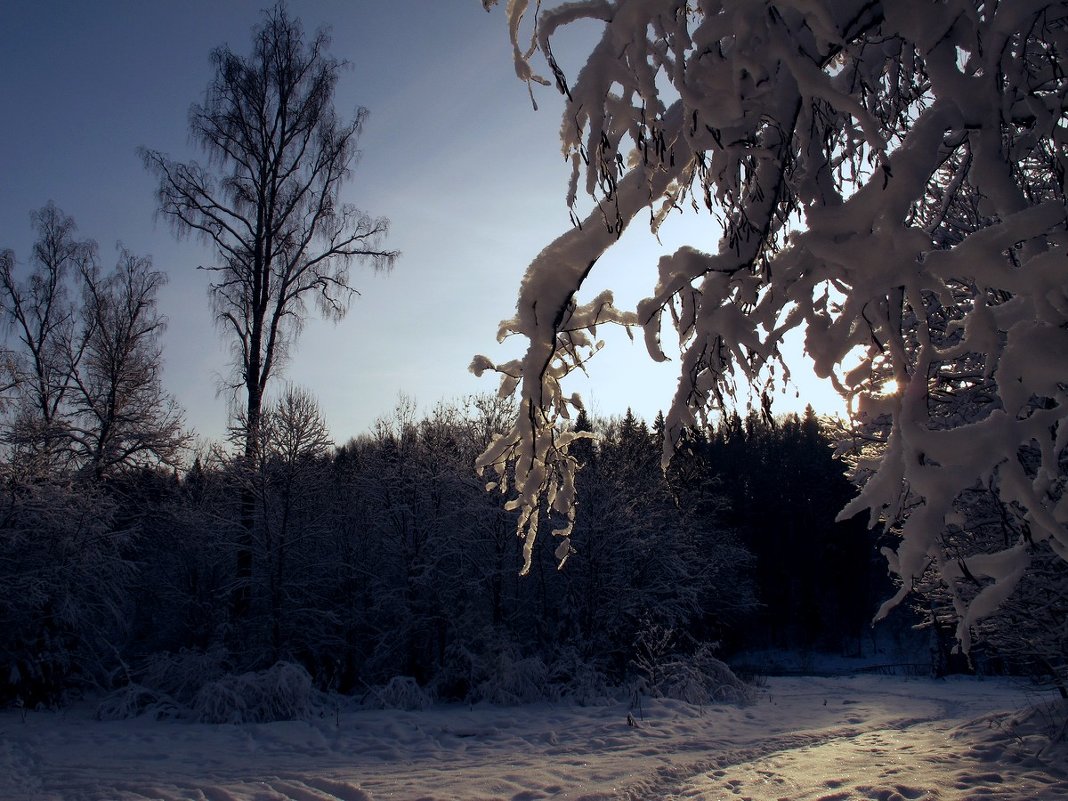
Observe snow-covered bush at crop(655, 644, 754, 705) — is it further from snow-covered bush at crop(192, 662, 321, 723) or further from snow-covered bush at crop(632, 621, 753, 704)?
snow-covered bush at crop(192, 662, 321, 723)

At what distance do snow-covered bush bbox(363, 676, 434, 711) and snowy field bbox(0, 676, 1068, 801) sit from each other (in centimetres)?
39

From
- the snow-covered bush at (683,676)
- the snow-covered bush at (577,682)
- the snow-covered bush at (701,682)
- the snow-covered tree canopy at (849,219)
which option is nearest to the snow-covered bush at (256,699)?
the snow-covered bush at (577,682)

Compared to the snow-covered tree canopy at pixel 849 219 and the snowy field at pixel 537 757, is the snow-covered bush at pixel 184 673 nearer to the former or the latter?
the snowy field at pixel 537 757

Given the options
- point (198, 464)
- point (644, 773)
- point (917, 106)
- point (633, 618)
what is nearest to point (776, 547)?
point (633, 618)

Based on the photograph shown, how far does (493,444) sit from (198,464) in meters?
18.8

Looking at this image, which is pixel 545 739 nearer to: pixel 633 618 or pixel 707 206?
pixel 633 618

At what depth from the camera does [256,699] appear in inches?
440

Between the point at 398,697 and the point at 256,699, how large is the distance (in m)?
2.69

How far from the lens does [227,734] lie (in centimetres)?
989

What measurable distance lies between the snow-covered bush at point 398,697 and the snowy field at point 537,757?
393 millimetres

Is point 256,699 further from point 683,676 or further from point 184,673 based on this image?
point 683,676

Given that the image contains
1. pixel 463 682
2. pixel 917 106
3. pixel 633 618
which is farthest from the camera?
pixel 633 618

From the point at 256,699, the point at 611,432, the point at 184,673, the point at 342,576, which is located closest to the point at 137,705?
the point at 184,673

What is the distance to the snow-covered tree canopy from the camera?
188 cm
